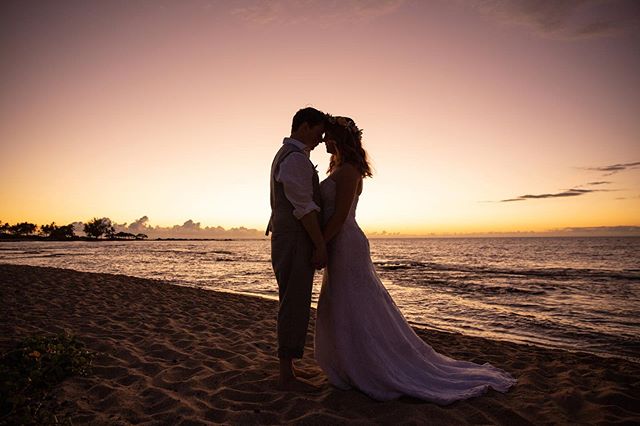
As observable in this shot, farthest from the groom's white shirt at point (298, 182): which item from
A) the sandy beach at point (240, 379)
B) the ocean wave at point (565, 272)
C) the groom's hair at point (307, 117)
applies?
the ocean wave at point (565, 272)

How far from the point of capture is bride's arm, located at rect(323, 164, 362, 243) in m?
3.46

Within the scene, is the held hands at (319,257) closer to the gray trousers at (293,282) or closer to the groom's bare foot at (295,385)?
the gray trousers at (293,282)

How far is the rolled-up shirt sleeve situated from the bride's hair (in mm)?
415

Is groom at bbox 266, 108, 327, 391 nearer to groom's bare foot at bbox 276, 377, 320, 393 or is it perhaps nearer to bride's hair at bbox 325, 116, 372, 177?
groom's bare foot at bbox 276, 377, 320, 393

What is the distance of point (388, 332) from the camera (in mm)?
3537

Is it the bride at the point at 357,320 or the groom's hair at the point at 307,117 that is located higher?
the groom's hair at the point at 307,117

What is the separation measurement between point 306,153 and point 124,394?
2.73 m

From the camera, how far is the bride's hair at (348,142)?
356 centimetres

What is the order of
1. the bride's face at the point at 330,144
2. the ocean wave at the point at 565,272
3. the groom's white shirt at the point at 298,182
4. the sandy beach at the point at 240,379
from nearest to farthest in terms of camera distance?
the sandy beach at the point at 240,379, the groom's white shirt at the point at 298,182, the bride's face at the point at 330,144, the ocean wave at the point at 565,272

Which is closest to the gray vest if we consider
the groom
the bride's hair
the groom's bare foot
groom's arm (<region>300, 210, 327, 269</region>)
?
the groom

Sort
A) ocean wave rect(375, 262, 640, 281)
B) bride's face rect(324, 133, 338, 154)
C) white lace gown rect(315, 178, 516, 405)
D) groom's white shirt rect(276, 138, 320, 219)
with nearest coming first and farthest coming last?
groom's white shirt rect(276, 138, 320, 219) < white lace gown rect(315, 178, 516, 405) < bride's face rect(324, 133, 338, 154) < ocean wave rect(375, 262, 640, 281)

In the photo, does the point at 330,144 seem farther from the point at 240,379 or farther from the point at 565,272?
the point at 565,272

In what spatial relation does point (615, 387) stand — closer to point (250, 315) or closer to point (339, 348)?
point (339, 348)

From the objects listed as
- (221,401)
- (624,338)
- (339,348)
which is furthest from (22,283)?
(624,338)
